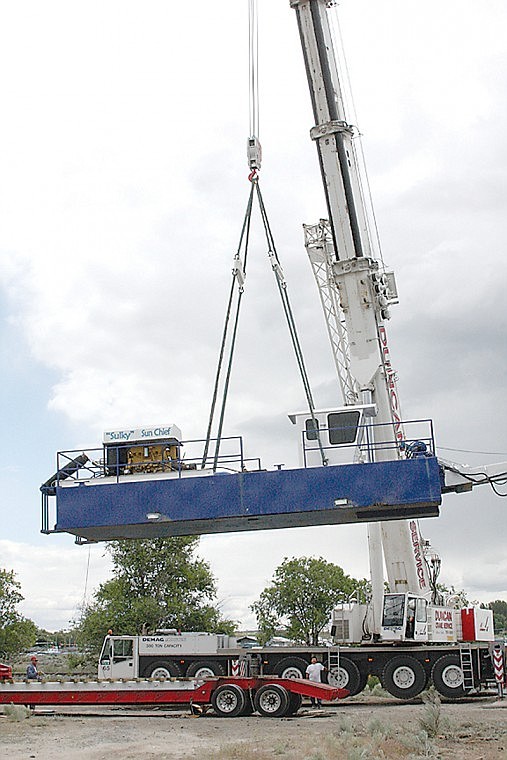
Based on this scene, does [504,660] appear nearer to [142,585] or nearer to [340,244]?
[340,244]

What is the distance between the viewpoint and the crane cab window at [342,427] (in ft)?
58.2

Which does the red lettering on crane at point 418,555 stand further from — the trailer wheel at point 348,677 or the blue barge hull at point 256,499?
the blue barge hull at point 256,499

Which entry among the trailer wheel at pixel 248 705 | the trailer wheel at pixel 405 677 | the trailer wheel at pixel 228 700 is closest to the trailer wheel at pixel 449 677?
the trailer wheel at pixel 405 677

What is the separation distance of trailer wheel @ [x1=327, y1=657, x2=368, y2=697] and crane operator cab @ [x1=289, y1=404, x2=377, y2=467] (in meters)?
8.24

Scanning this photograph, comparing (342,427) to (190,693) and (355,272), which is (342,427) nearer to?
(355,272)

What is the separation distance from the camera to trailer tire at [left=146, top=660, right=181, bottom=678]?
26094 millimetres

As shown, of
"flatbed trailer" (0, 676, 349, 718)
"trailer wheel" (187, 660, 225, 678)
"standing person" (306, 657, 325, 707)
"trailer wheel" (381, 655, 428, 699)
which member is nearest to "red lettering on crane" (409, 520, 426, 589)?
"trailer wheel" (381, 655, 428, 699)

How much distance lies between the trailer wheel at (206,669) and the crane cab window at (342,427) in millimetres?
10950

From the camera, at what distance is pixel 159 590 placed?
46.2m

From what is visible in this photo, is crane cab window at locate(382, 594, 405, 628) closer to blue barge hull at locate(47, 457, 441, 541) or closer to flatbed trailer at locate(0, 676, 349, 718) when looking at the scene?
flatbed trailer at locate(0, 676, 349, 718)

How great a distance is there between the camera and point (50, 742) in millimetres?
15672

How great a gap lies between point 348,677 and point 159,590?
2409 centimetres

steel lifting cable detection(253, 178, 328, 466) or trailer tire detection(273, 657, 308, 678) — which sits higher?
steel lifting cable detection(253, 178, 328, 466)

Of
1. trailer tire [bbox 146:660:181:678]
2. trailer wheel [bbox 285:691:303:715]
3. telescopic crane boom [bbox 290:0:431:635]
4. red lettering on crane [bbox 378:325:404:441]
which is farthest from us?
trailer tire [bbox 146:660:181:678]
